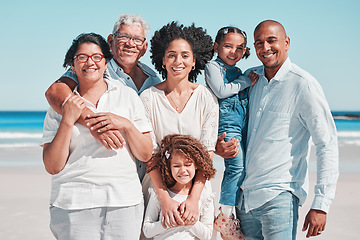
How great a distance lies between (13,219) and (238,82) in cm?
580

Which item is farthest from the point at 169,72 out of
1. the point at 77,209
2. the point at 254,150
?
the point at 77,209

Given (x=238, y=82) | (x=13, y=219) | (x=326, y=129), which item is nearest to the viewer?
(x=326, y=129)

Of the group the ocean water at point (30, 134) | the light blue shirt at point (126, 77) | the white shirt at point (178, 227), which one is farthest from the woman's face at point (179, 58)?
the ocean water at point (30, 134)

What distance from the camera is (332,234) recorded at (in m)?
6.73

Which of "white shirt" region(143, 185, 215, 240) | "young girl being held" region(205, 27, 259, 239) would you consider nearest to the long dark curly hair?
"young girl being held" region(205, 27, 259, 239)

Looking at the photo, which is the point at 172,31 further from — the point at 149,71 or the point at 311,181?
the point at 311,181

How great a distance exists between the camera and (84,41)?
3098 mm

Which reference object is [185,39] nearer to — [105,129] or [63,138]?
[105,129]

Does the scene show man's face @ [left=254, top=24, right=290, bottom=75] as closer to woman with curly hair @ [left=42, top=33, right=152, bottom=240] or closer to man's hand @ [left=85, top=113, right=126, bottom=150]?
woman with curly hair @ [left=42, top=33, right=152, bottom=240]

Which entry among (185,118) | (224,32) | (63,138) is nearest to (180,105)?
(185,118)

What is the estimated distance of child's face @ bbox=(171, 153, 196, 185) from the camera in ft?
11.2

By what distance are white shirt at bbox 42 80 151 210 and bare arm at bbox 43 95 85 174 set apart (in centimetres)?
8

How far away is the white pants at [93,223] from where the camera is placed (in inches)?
115

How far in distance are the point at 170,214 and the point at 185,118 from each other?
845mm
